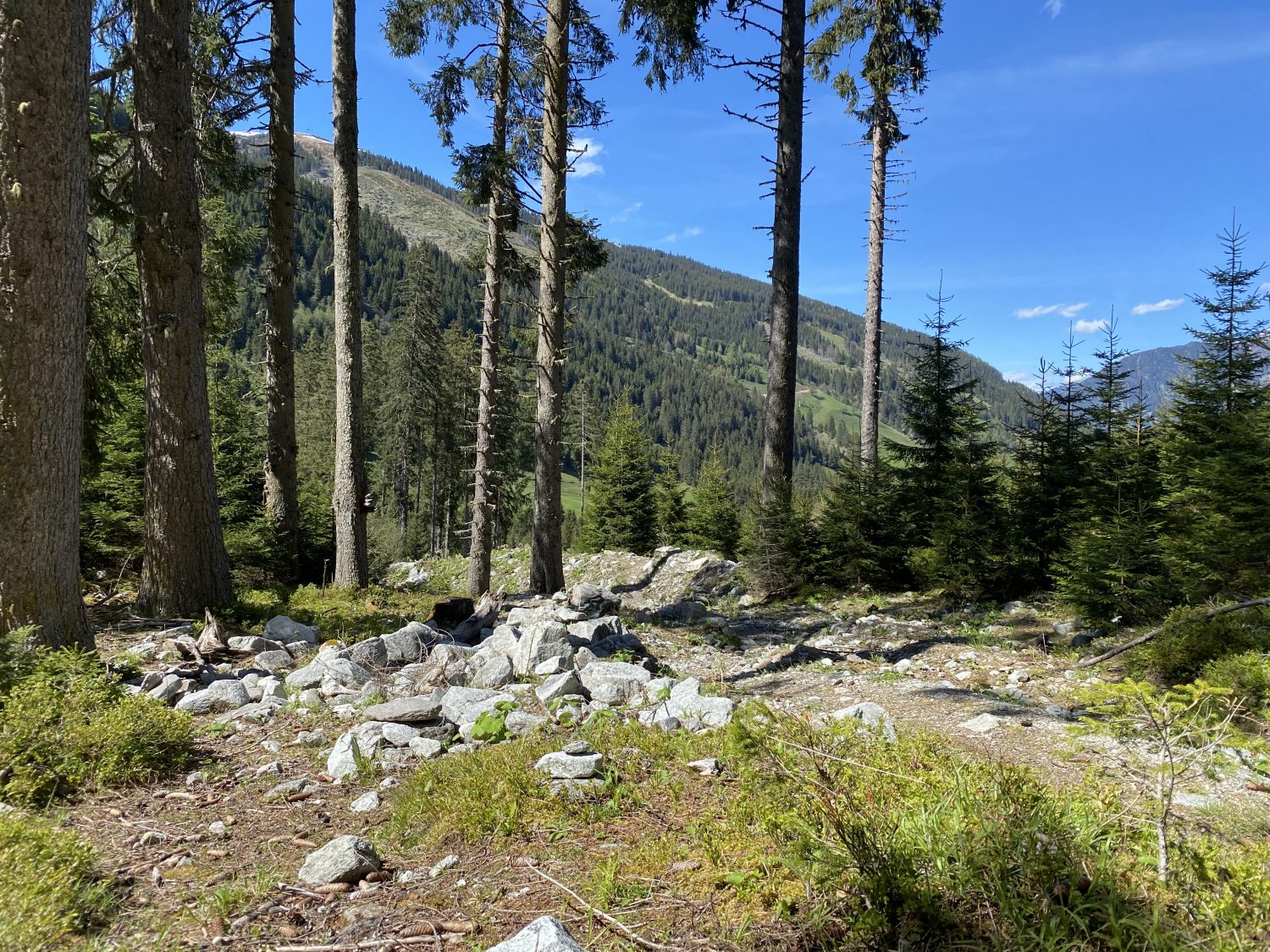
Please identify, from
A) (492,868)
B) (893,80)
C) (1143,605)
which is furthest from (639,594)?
(893,80)

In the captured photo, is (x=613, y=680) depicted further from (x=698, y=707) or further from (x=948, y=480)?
(x=948, y=480)

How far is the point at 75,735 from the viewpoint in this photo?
3.64 meters

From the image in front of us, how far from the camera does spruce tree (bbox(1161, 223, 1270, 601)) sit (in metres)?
6.77

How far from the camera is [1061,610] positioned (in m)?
8.00

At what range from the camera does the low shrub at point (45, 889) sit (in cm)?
216

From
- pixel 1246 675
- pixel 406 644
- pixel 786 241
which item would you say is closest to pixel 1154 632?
pixel 1246 675

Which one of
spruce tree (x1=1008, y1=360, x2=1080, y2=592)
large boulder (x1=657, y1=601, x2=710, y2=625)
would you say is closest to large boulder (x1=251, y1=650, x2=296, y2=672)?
large boulder (x1=657, y1=601, x2=710, y2=625)

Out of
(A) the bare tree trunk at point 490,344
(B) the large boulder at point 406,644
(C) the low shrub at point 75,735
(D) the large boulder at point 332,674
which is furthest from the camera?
(A) the bare tree trunk at point 490,344

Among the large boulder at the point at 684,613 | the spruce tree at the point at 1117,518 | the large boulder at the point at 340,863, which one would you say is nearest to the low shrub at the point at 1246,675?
the spruce tree at the point at 1117,518

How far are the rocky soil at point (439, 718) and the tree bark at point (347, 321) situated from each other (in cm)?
372

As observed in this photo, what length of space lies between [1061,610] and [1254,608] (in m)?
2.88

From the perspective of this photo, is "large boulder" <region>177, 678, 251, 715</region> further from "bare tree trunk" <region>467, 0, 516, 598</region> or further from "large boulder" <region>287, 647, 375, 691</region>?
"bare tree trunk" <region>467, 0, 516, 598</region>

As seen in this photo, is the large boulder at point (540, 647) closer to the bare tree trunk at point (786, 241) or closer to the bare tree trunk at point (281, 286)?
the bare tree trunk at point (786, 241)

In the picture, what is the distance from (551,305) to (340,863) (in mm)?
8432
